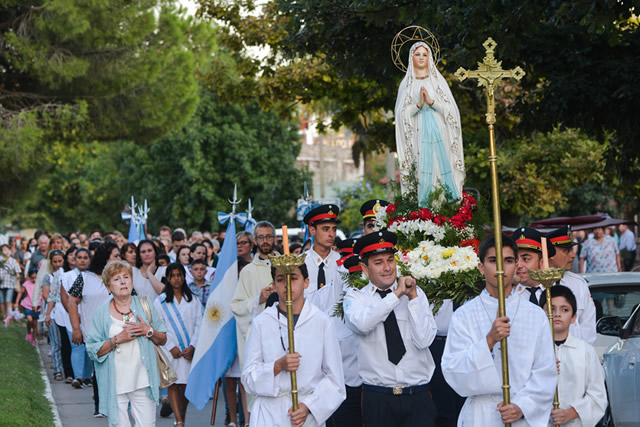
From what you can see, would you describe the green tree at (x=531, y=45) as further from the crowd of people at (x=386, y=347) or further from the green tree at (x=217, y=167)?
the green tree at (x=217, y=167)

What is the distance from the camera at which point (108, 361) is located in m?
8.50

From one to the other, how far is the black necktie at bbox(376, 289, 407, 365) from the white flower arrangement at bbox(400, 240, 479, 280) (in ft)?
3.50

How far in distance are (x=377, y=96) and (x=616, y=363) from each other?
11.3 m

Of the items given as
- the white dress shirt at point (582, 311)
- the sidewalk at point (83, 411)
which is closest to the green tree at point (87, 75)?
the sidewalk at point (83, 411)

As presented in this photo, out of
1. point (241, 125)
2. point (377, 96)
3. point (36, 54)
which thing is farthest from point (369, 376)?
point (241, 125)

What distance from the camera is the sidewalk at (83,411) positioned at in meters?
11.6

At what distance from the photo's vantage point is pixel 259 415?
21.3ft

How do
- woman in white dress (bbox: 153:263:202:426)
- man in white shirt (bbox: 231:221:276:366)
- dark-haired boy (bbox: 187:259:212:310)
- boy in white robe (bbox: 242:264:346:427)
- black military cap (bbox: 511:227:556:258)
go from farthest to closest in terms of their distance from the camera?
dark-haired boy (bbox: 187:259:212:310)
woman in white dress (bbox: 153:263:202:426)
man in white shirt (bbox: 231:221:276:366)
black military cap (bbox: 511:227:556:258)
boy in white robe (bbox: 242:264:346:427)

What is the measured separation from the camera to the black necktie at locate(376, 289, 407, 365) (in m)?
6.70

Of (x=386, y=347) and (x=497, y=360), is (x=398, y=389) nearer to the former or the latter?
(x=386, y=347)

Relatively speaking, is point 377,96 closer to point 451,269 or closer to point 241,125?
point 451,269

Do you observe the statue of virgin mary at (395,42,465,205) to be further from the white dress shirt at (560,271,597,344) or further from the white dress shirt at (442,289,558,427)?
the white dress shirt at (442,289,558,427)

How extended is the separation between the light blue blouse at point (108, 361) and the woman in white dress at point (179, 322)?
240 centimetres

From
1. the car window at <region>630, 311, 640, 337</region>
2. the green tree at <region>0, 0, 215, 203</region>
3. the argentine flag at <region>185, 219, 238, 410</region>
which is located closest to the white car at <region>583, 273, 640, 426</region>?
the car window at <region>630, 311, 640, 337</region>
